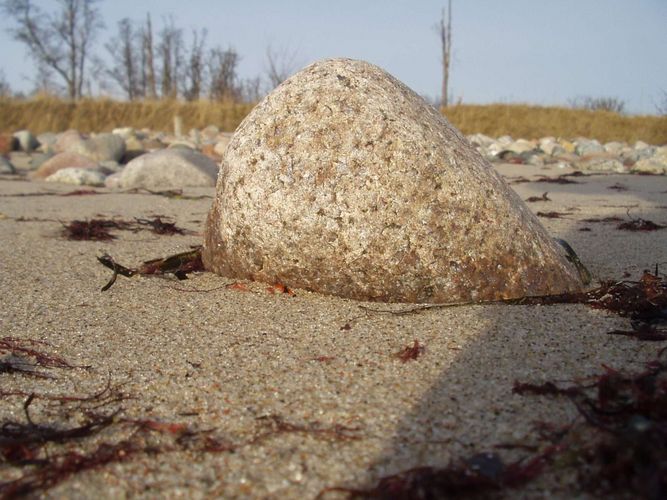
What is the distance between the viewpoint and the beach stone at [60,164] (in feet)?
35.0

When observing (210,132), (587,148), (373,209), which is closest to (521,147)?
(587,148)

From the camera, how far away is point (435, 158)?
2699 millimetres

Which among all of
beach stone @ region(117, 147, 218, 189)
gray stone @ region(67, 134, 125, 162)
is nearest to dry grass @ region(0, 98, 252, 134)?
gray stone @ region(67, 134, 125, 162)

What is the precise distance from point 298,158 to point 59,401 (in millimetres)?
1407

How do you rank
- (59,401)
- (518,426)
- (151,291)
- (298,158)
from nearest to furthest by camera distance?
1. (518,426)
2. (59,401)
3. (298,158)
4. (151,291)

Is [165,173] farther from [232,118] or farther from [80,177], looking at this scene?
[232,118]

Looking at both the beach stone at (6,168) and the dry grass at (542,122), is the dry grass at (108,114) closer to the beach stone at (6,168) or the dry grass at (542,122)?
the dry grass at (542,122)

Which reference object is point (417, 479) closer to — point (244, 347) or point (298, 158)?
point (244, 347)

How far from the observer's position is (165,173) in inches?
352

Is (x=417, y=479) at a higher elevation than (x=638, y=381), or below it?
below

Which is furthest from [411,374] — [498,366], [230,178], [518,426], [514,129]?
[514,129]

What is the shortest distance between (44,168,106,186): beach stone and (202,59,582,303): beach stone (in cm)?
720

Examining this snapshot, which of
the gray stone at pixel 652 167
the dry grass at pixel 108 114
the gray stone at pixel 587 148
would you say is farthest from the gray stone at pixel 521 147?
the dry grass at pixel 108 114

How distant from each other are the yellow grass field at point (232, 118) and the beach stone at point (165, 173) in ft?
44.0
